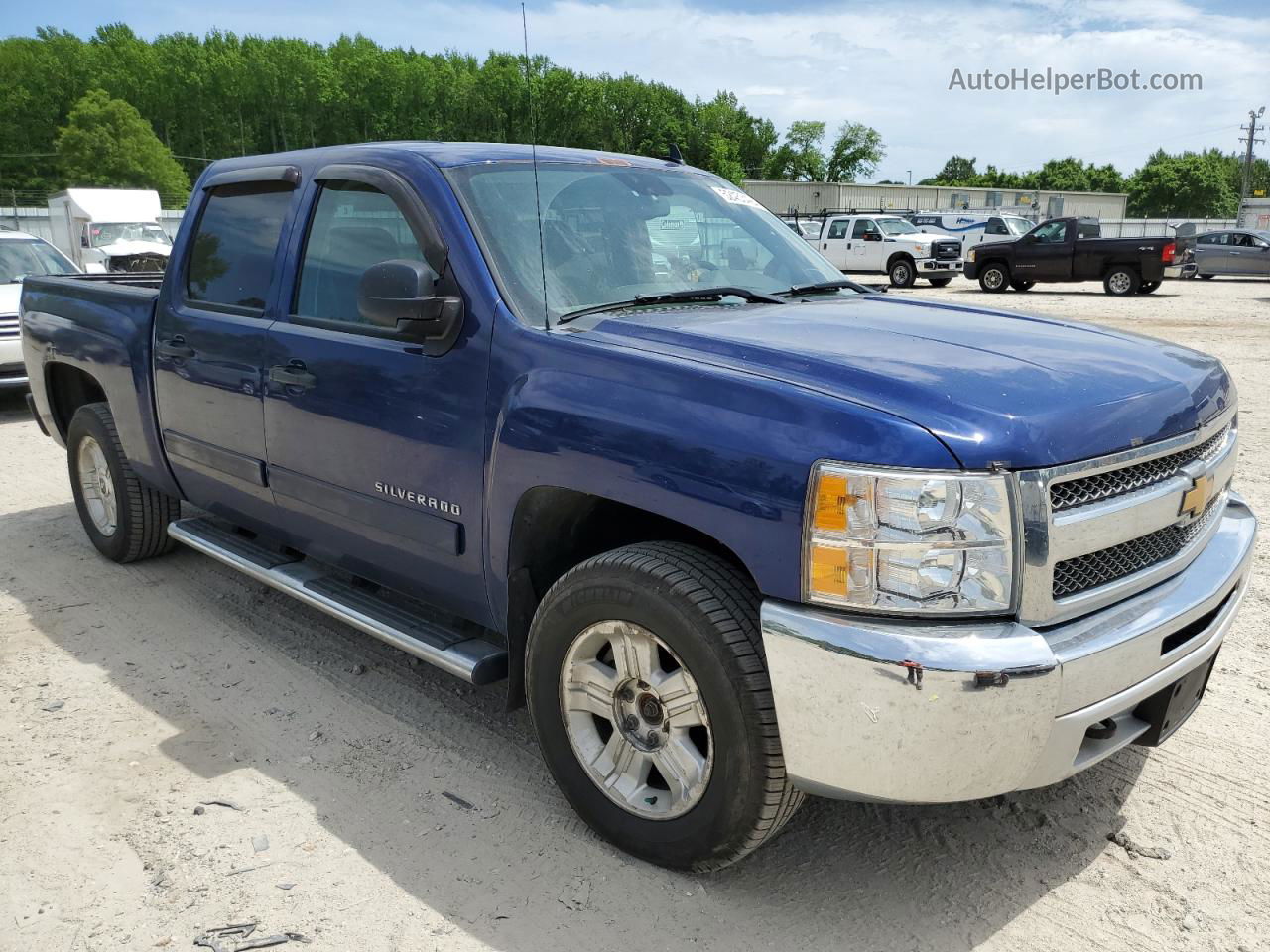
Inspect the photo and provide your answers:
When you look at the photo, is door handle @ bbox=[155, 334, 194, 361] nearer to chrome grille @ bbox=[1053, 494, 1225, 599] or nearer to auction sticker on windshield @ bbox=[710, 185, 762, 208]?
auction sticker on windshield @ bbox=[710, 185, 762, 208]

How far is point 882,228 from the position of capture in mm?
26719

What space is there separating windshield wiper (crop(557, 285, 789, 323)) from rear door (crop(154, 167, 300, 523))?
1.42m

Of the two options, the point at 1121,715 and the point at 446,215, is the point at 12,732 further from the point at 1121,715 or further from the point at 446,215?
the point at 1121,715

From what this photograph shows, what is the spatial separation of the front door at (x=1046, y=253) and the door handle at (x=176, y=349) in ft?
72.6

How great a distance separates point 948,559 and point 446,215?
1.89 metres

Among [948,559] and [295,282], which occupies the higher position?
[295,282]

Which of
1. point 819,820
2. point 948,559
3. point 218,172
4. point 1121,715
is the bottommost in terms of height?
point 819,820

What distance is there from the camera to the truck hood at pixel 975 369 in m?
2.27

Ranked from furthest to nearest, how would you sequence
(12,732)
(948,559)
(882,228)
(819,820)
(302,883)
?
(882,228) → (12,732) → (819,820) → (302,883) → (948,559)

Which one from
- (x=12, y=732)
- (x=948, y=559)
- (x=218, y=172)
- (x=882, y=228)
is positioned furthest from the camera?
(x=882, y=228)

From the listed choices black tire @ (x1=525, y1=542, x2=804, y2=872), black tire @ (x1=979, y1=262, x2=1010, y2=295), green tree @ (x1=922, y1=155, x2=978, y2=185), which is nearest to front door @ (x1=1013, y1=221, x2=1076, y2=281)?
black tire @ (x1=979, y1=262, x2=1010, y2=295)

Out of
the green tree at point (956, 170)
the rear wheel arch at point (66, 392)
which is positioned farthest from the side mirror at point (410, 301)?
the green tree at point (956, 170)

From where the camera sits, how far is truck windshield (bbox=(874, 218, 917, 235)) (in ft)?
87.4

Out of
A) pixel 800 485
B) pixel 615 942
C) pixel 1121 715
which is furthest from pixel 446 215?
pixel 1121 715
